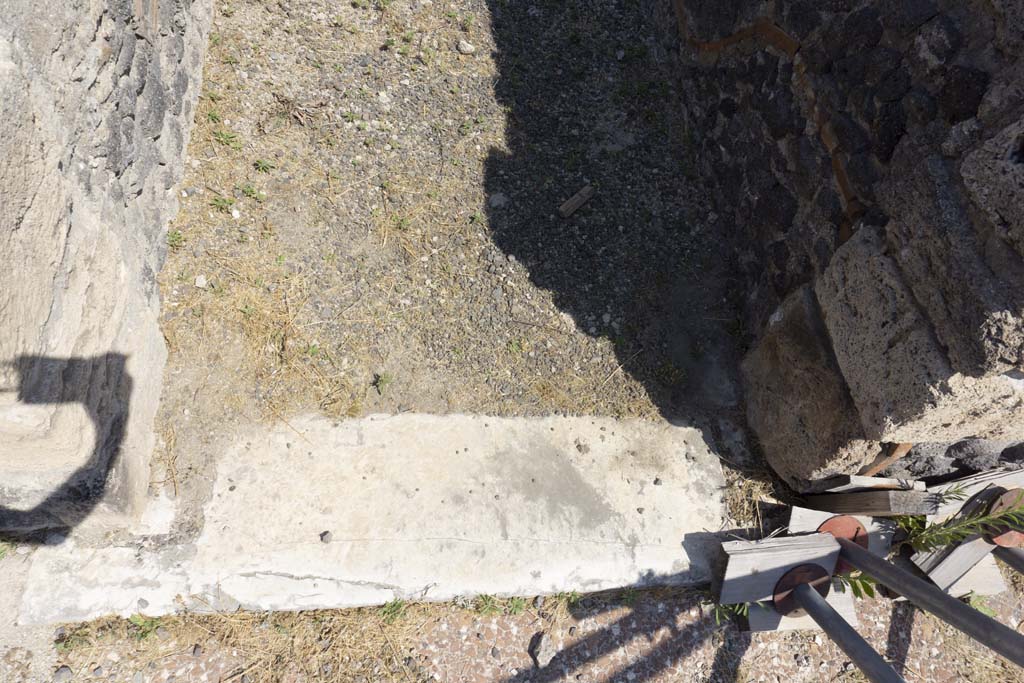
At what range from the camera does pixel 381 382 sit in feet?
8.53

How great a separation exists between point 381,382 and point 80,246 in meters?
1.16

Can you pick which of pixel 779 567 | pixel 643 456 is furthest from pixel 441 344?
pixel 779 567

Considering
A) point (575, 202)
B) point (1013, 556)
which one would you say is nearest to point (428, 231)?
point (575, 202)

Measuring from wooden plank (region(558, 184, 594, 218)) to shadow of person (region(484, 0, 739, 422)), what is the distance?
3cm

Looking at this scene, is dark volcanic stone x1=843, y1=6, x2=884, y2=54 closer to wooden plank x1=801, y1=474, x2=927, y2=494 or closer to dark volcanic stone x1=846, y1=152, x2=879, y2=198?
dark volcanic stone x1=846, y1=152, x2=879, y2=198

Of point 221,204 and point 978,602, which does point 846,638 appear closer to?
point 978,602

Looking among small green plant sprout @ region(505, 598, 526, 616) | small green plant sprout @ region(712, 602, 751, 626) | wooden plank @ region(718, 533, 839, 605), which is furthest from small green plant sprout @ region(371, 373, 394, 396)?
small green plant sprout @ region(712, 602, 751, 626)

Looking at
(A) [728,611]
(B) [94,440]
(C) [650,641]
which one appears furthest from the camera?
(A) [728,611]

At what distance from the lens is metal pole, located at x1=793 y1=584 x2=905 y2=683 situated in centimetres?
198

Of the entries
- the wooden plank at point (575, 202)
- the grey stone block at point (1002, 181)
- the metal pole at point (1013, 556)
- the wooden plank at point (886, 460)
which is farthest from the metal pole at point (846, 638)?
the wooden plank at point (575, 202)

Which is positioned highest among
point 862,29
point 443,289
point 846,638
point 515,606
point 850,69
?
point 862,29

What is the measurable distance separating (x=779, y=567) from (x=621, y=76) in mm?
2777

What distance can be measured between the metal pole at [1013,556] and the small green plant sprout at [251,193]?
3638 mm

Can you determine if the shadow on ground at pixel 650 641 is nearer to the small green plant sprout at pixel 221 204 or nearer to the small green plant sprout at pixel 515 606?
the small green plant sprout at pixel 515 606
